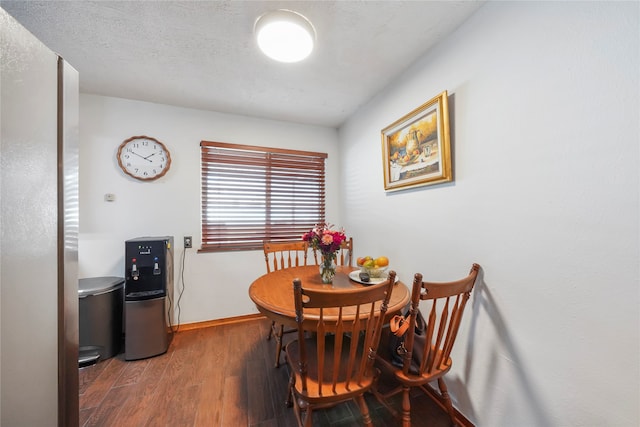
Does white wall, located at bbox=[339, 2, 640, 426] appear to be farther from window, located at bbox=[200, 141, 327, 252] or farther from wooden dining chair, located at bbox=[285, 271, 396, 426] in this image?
window, located at bbox=[200, 141, 327, 252]

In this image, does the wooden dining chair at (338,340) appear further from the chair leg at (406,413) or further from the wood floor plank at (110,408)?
the wood floor plank at (110,408)

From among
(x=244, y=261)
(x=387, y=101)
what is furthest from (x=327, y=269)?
(x=387, y=101)

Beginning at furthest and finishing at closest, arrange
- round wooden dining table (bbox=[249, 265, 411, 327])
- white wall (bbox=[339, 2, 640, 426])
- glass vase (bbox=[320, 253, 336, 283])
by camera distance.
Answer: glass vase (bbox=[320, 253, 336, 283]) < round wooden dining table (bbox=[249, 265, 411, 327]) < white wall (bbox=[339, 2, 640, 426])

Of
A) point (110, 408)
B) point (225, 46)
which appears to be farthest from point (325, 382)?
point (225, 46)

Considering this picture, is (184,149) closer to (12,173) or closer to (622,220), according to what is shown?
(12,173)

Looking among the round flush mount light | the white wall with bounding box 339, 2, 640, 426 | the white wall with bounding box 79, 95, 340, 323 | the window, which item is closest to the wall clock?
the white wall with bounding box 79, 95, 340, 323

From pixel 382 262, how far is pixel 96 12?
7.74 feet

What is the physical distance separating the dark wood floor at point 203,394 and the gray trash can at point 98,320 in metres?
0.10

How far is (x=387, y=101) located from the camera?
78.4 inches

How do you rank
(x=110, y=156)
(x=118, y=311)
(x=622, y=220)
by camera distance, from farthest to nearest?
(x=110, y=156) < (x=118, y=311) < (x=622, y=220)

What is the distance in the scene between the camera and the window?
2434 millimetres

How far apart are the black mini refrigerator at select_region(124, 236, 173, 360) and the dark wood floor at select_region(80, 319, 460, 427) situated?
0.39 feet

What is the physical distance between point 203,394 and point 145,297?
0.94 meters

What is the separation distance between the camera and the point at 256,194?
259cm
